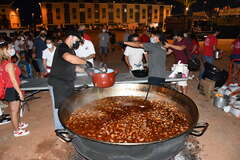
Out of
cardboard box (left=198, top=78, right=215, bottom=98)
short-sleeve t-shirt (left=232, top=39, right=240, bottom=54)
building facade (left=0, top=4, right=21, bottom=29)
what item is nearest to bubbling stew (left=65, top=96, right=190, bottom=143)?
cardboard box (left=198, top=78, right=215, bottom=98)

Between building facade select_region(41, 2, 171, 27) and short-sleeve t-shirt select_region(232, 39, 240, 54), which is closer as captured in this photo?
short-sleeve t-shirt select_region(232, 39, 240, 54)

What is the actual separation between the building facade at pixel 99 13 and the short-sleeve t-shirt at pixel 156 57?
176 ft

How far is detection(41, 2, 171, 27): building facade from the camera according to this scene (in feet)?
186

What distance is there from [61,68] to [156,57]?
2025 millimetres

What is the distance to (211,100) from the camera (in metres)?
6.20

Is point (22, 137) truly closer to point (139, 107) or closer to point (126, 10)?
point (139, 107)

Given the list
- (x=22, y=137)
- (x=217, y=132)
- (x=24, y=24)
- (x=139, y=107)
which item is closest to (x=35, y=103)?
(x=22, y=137)

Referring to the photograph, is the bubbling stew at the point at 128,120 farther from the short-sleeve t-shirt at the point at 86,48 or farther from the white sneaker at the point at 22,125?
the short-sleeve t-shirt at the point at 86,48

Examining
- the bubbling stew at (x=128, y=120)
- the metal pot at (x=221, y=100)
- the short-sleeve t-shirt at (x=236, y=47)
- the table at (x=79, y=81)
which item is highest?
the short-sleeve t-shirt at (x=236, y=47)

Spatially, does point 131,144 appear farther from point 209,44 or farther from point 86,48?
point 209,44

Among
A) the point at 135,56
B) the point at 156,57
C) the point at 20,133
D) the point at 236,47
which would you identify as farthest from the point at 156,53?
the point at 236,47

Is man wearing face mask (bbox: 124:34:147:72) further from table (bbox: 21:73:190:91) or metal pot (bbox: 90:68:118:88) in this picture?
metal pot (bbox: 90:68:118:88)

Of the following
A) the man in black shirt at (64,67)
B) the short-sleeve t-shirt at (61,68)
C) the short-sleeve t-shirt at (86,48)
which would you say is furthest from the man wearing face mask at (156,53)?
the short-sleeve t-shirt at (86,48)

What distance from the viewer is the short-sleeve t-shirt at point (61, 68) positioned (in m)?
3.30
